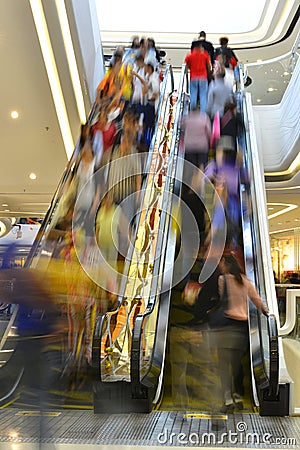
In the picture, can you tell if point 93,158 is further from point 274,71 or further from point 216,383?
point 274,71

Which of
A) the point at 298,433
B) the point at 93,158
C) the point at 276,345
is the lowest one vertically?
the point at 298,433

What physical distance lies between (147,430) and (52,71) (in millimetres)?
5520

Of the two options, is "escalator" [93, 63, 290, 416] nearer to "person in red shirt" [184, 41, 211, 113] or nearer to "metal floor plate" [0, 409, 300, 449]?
"metal floor plate" [0, 409, 300, 449]

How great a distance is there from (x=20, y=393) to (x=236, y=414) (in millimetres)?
1345

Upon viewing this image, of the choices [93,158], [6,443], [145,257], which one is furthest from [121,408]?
[93,158]

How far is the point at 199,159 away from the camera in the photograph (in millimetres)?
6699

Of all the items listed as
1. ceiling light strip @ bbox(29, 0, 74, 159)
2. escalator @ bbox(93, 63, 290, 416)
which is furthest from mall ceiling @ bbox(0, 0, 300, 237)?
escalator @ bbox(93, 63, 290, 416)

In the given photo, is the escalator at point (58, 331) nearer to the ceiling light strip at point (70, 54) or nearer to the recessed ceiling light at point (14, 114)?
the ceiling light strip at point (70, 54)
